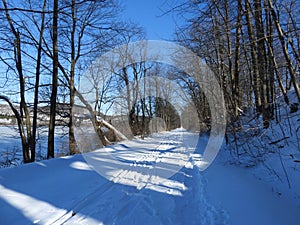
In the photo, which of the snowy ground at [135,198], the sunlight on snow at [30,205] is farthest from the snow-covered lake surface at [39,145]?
the sunlight on snow at [30,205]

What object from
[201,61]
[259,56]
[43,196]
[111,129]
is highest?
[201,61]

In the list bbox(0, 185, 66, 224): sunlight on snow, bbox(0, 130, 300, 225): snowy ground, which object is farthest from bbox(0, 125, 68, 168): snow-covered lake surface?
bbox(0, 185, 66, 224): sunlight on snow

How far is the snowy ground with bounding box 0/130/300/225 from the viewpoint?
9.85 ft

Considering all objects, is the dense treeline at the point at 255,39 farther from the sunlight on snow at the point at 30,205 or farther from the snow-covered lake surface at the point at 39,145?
the snow-covered lake surface at the point at 39,145

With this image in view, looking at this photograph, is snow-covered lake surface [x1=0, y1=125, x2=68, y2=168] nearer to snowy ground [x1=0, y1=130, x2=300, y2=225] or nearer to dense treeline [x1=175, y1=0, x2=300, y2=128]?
snowy ground [x1=0, y1=130, x2=300, y2=225]

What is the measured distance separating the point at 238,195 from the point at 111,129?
13.3m

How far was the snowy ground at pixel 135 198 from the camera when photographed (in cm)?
300

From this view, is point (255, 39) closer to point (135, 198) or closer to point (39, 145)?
point (135, 198)

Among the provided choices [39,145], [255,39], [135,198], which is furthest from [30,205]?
[39,145]

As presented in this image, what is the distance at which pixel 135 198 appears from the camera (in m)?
3.78

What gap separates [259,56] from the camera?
7.68 m

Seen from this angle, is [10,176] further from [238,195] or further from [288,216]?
[288,216]

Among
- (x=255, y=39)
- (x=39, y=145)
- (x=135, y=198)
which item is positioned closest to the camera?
(x=135, y=198)

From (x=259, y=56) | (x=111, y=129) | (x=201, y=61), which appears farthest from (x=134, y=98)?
(x=259, y=56)
